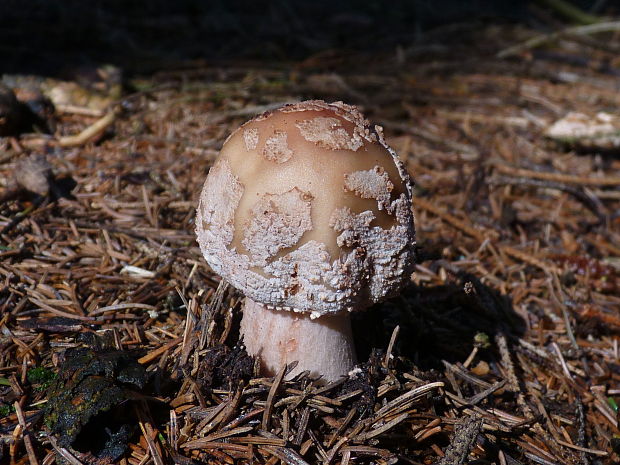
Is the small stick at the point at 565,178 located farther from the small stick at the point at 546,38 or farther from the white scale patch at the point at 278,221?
the white scale patch at the point at 278,221

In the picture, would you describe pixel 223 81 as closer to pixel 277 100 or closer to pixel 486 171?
pixel 277 100

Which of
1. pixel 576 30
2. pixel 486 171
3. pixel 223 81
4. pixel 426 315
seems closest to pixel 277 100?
pixel 223 81

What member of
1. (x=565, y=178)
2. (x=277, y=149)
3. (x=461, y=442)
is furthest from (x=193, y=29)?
(x=461, y=442)

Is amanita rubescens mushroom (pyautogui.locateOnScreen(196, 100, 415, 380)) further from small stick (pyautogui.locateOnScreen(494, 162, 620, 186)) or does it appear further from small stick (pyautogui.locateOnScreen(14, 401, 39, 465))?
small stick (pyautogui.locateOnScreen(494, 162, 620, 186))

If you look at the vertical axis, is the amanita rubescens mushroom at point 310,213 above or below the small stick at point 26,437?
above

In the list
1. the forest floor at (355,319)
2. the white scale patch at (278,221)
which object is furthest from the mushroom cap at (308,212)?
the forest floor at (355,319)

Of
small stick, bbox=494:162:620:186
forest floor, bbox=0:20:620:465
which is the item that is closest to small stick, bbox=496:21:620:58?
forest floor, bbox=0:20:620:465

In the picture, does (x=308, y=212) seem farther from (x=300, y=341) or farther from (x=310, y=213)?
(x=300, y=341)

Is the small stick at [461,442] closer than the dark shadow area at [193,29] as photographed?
Yes
